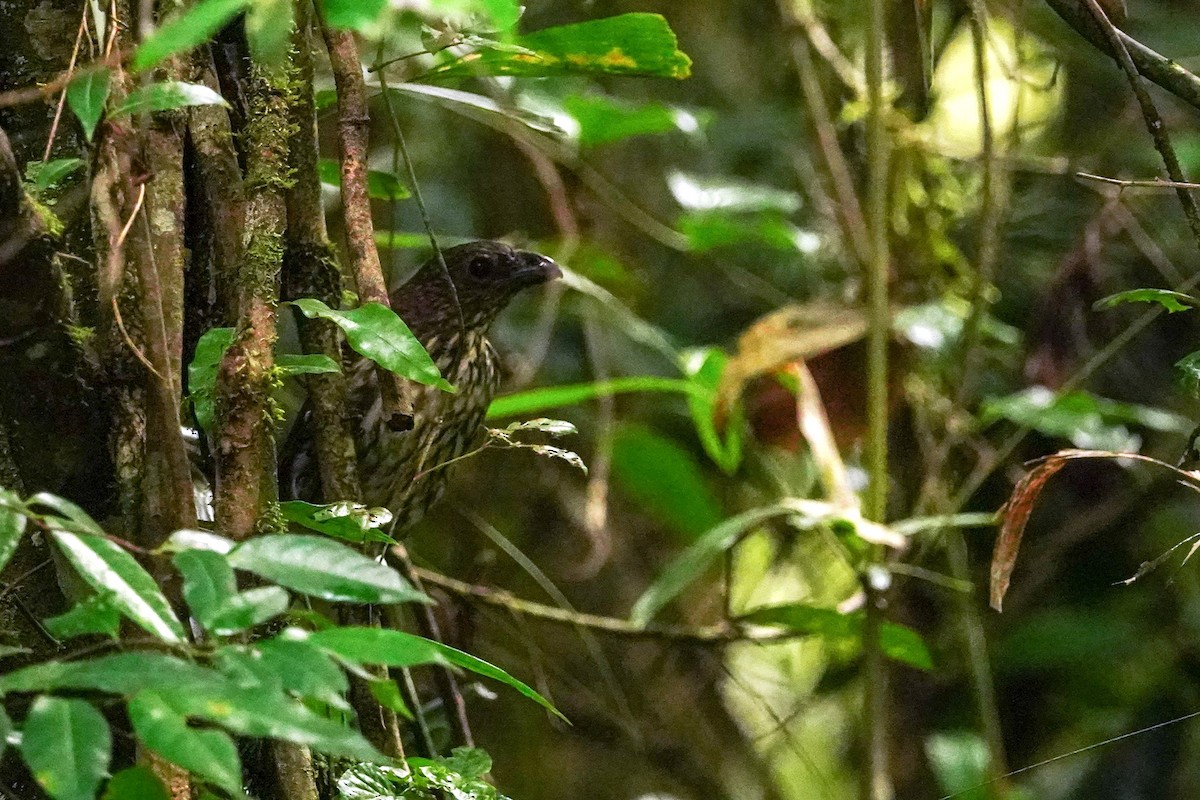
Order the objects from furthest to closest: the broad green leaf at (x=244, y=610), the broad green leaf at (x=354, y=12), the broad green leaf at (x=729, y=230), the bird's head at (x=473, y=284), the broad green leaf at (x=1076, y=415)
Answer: the broad green leaf at (x=729, y=230) → the broad green leaf at (x=1076, y=415) → the bird's head at (x=473, y=284) → the broad green leaf at (x=354, y=12) → the broad green leaf at (x=244, y=610)

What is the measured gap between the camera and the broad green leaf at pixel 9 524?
3.59 feet

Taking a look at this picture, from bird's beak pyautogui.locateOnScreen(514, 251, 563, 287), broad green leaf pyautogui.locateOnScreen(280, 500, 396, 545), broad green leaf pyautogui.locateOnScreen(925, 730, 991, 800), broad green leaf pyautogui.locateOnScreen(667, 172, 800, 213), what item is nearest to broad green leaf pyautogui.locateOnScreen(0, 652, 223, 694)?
broad green leaf pyautogui.locateOnScreen(280, 500, 396, 545)

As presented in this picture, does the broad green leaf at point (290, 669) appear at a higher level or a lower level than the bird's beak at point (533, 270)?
higher

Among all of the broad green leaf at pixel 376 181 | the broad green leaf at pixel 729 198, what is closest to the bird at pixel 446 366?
the broad green leaf at pixel 376 181

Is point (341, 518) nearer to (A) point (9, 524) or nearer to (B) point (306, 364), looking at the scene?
(B) point (306, 364)

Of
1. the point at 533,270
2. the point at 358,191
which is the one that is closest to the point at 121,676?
the point at 358,191

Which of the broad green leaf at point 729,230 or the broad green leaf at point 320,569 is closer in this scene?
the broad green leaf at point 320,569

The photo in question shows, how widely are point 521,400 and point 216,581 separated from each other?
196 centimetres

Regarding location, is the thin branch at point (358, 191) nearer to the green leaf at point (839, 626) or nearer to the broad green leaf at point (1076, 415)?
the green leaf at point (839, 626)

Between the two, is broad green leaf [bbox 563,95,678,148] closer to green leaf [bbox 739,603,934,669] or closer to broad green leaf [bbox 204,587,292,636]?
green leaf [bbox 739,603,934,669]

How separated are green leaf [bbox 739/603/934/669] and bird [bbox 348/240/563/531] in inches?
30.7

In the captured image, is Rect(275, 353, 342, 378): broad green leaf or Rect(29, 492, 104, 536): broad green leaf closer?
Rect(29, 492, 104, 536): broad green leaf

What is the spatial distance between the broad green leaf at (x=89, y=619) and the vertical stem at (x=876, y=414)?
62.5 inches

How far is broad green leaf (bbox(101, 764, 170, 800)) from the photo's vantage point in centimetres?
109
